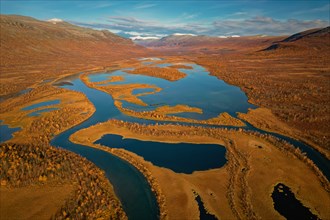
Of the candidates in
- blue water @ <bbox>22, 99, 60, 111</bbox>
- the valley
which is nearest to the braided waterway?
the valley

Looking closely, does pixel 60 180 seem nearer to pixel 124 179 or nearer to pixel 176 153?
pixel 124 179

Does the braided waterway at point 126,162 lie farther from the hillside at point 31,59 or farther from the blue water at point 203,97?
the hillside at point 31,59

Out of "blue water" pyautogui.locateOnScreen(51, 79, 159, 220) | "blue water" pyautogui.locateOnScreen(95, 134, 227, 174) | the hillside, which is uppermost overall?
the hillside

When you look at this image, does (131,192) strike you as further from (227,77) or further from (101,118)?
(227,77)

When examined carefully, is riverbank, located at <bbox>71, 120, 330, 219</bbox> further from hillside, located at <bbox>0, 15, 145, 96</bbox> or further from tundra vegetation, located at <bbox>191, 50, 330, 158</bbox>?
hillside, located at <bbox>0, 15, 145, 96</bbox>

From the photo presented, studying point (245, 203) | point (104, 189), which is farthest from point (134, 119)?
point (245, 203)

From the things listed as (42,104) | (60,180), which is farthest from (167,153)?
(42,104)
